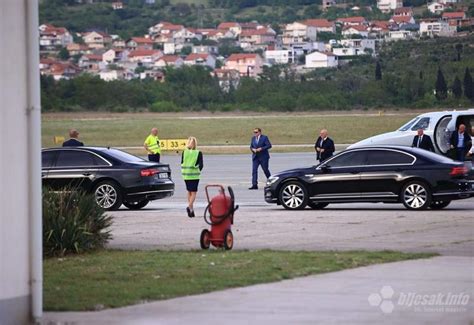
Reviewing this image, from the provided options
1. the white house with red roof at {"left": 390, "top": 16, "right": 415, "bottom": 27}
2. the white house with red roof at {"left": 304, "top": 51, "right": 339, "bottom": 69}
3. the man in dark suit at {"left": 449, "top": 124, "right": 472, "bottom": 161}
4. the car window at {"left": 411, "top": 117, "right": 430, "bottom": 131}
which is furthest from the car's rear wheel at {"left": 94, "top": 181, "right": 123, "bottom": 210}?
the white house with red roof at {"left": 390, "top": 16, "right": 415, "bottom": 27}

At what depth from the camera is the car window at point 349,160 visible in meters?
25.0

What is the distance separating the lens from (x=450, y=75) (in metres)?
95.4

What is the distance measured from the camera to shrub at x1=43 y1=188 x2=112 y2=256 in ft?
55.1

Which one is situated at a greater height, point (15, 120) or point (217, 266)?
point (15, 120)

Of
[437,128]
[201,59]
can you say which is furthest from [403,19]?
[437,128]

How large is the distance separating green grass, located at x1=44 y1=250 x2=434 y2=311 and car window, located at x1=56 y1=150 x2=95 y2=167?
8.87 metres

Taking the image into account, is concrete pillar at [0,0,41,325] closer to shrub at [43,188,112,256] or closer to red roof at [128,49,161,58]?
shrub at [43,188,112,256]

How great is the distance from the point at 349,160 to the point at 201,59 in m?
128

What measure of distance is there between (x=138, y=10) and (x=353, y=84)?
249 ft

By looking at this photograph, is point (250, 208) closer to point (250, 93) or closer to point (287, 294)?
point (287, 294)

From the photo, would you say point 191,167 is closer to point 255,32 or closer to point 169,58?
point 169,58

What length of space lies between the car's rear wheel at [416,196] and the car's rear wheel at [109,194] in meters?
6.22

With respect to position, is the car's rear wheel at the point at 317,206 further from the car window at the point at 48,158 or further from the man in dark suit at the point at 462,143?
the man in dark suit at the point at 462,143

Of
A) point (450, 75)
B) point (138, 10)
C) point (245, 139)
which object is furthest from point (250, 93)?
point (138, 10)
